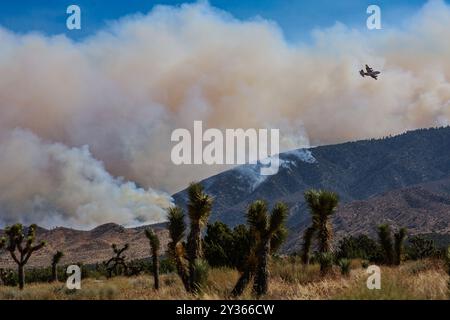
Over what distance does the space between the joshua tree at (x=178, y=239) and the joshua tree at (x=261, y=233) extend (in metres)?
4.25

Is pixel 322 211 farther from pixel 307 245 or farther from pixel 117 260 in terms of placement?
pixel 117 260

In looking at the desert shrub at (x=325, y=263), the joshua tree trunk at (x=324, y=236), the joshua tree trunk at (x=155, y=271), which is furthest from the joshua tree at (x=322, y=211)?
the joshua tree trunk at (x=155, y=271)

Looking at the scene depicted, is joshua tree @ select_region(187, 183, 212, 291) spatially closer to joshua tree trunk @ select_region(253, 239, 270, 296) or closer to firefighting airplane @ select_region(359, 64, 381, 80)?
joshua tree trunk @ select_region(253, 239, 270, 296)

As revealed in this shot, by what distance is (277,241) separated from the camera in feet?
84.3

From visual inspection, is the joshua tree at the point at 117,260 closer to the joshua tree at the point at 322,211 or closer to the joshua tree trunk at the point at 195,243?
the joshua tree at the point at 322,211

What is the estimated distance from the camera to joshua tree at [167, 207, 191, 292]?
71.1 ft

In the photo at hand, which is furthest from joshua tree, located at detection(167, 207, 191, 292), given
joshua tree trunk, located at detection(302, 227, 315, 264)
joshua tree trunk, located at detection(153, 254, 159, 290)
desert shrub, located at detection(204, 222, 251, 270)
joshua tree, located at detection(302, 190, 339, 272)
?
joshua tree trunk, located at detection(302, 227, 315, 264)

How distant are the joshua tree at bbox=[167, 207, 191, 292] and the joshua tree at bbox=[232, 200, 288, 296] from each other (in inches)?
167

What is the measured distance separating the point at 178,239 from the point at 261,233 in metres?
6.17

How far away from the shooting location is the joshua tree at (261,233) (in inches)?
699

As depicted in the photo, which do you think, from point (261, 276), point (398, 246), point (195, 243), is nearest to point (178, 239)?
point (195, 243)

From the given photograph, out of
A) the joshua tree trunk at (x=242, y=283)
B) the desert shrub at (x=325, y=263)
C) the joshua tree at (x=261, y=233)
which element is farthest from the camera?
the desert shrub at (x=325, y=263)
